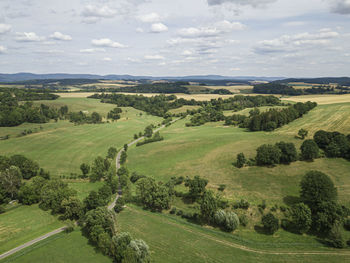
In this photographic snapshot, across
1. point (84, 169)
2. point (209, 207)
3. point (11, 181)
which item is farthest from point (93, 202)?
point (209, 207)

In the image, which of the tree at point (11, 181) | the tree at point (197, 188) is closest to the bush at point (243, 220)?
the tree at point (197, 188)

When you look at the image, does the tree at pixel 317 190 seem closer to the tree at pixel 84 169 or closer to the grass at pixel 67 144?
the tree at pixel 84 169

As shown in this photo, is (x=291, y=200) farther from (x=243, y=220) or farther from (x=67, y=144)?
(x=67, y=144)

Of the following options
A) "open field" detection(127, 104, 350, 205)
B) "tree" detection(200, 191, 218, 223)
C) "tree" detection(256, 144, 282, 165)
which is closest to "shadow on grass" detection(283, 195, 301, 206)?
"open field" detection(127, 104, 350, 205)

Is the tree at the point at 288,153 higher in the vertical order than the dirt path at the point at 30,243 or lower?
higher

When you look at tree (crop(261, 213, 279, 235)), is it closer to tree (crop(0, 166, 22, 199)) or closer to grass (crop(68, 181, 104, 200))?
grass (crop(68, 181, 104, 200))

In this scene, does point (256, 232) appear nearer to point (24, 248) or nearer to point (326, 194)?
point (326, 194)

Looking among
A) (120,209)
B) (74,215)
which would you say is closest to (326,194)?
(120,209)
